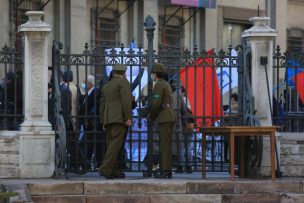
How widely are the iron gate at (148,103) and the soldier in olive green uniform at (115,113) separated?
2.33 feet

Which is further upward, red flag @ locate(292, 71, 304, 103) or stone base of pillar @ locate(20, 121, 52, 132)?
red flag @ locate(292, 71, 304, 103)

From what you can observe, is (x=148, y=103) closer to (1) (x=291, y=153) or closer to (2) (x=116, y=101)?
(2) (x=116, y=101)

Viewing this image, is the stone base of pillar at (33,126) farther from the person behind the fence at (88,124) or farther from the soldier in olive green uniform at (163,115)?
the soldier in olive green uniform at (163,115)

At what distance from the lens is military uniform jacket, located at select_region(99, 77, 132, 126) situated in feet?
52.7

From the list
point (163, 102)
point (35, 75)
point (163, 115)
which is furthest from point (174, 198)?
point (35, 75)

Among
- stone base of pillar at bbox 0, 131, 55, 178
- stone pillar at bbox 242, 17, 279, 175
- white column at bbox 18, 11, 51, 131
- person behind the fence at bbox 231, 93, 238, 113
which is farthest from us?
person behind the fence at bbox 231, 93, 238, 113

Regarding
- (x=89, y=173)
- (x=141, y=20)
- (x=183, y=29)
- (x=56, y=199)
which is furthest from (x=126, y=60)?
(x=183, y=29)

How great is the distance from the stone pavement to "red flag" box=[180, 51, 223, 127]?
170cm

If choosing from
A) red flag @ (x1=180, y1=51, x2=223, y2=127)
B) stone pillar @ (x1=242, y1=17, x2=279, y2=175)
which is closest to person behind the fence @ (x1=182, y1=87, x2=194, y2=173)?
red flag @ (x1=180, y1=51, x2=223, y2=127)

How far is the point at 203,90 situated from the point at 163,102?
Answer: 1304mm

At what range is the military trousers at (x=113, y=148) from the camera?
52.9 feet

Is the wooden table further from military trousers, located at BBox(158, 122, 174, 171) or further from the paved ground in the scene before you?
military trousers, located at BBox(158, 122, 174, 171)

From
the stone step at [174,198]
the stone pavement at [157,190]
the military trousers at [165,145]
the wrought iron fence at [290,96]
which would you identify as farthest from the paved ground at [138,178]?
the wrought iron fence at [290,96]

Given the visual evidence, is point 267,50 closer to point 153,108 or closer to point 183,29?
point 153,108
